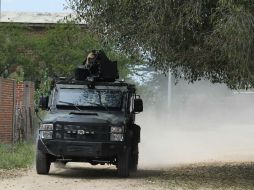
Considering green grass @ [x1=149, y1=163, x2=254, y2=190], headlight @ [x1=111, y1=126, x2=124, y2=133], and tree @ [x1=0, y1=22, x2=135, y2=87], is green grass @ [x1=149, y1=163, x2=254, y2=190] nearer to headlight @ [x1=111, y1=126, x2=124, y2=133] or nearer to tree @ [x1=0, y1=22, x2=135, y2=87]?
headlight @ [x1=111, y1=126, x2=124, y2=133]

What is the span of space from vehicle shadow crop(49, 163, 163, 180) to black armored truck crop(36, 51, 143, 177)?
392 millimetres

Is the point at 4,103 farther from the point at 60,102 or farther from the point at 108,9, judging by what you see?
the point at 108,9

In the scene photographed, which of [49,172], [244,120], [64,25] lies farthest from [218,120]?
[49,172]

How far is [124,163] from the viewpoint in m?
15.6

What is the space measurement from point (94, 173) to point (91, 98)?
7.15ft

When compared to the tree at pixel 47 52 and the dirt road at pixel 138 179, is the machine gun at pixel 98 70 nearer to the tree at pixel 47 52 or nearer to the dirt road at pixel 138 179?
the dirt road at pixel 138 179

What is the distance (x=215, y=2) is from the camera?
1350 centimetres

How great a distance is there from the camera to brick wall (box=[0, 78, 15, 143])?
75.4 ft

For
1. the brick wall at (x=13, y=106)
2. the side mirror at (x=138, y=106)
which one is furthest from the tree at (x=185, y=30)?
the brick wall at (x=13, y=106)

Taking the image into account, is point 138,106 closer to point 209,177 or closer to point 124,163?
point 124,163

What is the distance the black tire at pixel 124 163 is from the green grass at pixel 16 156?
3048mm

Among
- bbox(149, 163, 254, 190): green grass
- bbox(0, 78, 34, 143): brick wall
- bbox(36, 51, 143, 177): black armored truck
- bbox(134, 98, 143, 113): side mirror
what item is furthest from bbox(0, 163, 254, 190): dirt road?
bbox(0, 78, 34, 143): brick wall

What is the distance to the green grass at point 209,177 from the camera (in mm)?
14471

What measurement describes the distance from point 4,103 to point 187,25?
439 inches
